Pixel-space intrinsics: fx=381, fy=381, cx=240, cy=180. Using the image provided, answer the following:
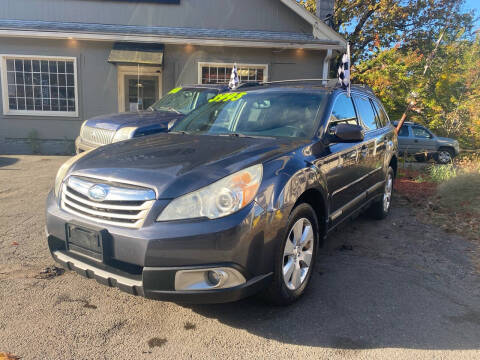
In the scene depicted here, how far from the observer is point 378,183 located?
480cm

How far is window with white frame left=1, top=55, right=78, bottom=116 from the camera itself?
10.9 meters

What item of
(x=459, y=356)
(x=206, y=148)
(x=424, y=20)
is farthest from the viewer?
(x=424, y=20)

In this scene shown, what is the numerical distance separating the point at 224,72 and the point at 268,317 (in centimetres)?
973

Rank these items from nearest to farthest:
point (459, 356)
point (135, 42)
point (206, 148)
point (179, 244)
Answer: point (179, 244) < point (459, 356) < point (206, 148) < point (135, 42)

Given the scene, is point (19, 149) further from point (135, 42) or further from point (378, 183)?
point (378, 183)

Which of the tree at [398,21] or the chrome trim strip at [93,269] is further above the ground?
the tree at [398,21]

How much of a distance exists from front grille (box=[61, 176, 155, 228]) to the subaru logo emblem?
20 mm

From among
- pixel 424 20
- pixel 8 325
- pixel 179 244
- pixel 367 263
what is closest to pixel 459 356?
pixel 367 263

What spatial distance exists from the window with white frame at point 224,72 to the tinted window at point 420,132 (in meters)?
7.30

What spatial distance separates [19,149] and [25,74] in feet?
7.17

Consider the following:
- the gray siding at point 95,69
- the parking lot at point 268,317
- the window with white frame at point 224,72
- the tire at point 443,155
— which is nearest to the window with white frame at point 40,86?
the gray siding at point 95,69

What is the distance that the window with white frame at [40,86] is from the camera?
1093 centimetres

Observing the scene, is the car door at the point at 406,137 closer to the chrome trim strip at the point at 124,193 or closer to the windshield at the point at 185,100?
the windshield at the point at 185,100

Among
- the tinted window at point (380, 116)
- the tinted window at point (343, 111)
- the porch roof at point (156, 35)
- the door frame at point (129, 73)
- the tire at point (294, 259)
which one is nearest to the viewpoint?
the tire at point (294, 259)
